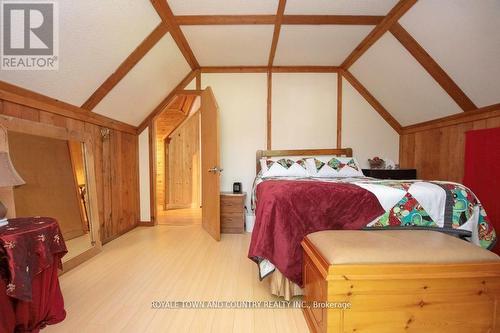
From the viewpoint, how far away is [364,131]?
3.49 metres

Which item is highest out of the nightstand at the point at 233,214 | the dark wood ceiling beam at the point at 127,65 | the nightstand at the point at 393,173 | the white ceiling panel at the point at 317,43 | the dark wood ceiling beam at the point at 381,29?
the white ceiling panel at the point at 317,43

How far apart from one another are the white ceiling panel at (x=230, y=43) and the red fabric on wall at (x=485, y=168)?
7.97 ft

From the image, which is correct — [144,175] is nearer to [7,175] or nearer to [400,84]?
[7,175]

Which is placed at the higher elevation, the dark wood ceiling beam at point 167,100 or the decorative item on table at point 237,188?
the dark wood ceiling beam at point 167,100

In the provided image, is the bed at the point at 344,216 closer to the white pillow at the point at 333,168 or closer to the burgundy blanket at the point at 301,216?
the burgundy blanket at the point at 301,216

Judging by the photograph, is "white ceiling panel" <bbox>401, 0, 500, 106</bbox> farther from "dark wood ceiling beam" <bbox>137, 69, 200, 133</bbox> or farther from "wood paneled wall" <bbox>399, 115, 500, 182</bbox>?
"dark wood ceiling beam" <bbox>137, 69, 200, 133</bbox>

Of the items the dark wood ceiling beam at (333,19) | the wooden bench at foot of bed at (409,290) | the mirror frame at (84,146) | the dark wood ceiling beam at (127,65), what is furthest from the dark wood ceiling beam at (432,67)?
the mirror frame at (84,146)

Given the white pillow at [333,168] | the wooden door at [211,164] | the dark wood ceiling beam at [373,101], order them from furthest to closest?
the dark wood ceiling beam at [373,101] < the white pillow at [333,168] < the wooden door at [211,164]

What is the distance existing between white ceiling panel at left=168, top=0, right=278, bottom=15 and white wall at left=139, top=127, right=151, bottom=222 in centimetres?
186

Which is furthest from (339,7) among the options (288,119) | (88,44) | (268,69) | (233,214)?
(233,214)

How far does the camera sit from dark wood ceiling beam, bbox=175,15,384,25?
2.26 meters

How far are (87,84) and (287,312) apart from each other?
2.56 metres

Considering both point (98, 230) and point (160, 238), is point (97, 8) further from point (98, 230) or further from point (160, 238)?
point (160, 238)

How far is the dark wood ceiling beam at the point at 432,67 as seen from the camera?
2223 millimetres
